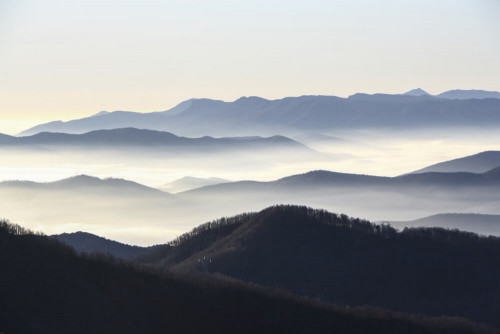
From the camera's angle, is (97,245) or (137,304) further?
(97,245)

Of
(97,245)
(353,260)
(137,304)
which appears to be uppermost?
(97,245)

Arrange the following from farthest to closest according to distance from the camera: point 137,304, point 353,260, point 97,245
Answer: point 97,245
point 353,260
point 137,304

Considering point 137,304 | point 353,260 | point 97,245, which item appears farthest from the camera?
point 97,245

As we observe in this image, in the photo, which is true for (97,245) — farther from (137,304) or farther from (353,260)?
(137,304)

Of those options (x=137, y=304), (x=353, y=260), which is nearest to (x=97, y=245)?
(x=353, y=260)

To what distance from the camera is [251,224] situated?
138625mm

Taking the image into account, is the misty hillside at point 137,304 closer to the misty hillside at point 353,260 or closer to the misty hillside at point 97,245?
the misty hillside at point 353,260

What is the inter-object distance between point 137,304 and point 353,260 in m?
52.7

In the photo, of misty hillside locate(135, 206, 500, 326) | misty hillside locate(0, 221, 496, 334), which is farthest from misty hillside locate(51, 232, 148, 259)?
misty hillside locate(0, 221, 496, 334)

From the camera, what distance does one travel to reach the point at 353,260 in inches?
4953

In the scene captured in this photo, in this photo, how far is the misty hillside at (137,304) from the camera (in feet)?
237

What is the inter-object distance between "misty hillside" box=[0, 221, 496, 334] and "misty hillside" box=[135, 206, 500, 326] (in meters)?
26.8

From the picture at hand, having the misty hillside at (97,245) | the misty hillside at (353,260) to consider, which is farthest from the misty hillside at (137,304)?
the misty hillside at (97,245)

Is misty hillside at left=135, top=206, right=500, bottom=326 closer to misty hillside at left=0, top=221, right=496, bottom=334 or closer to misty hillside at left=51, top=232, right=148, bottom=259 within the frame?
misty hillside at left=51, top=232, right=148, bottom=259
